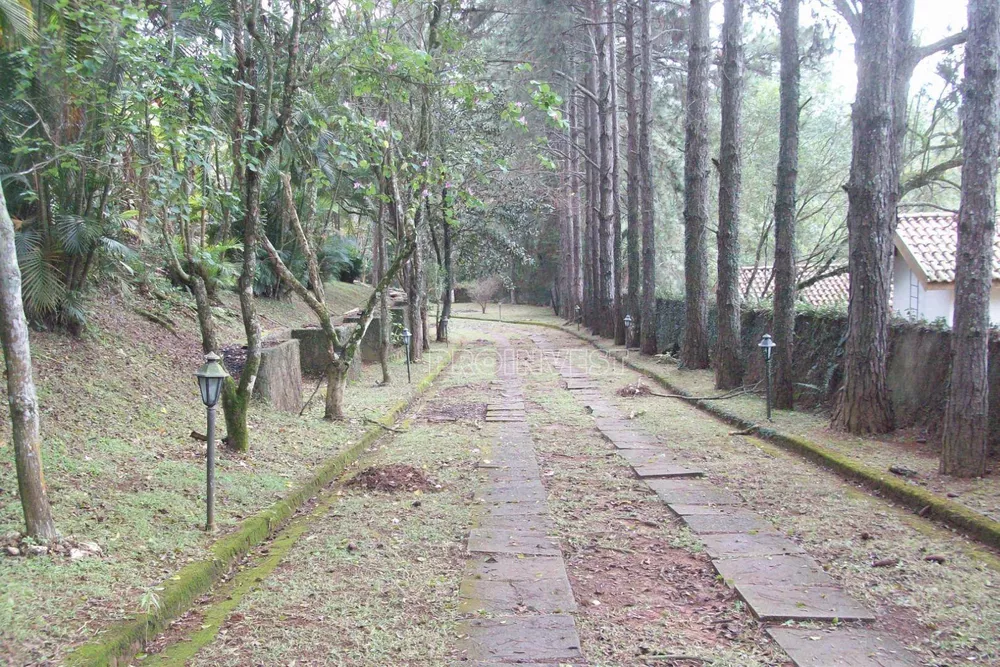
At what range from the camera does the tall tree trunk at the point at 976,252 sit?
6.26 m

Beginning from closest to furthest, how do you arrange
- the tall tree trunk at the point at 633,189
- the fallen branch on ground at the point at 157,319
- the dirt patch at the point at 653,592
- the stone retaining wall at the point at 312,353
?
the dirt patch at the point at 653,592
the fallen branch on ground at the point at 157,319
the stone retaining wall at the point at 312,353
the tall tree trunk at the point at 633,189

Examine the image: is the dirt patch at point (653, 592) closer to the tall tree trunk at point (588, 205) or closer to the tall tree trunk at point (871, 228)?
the tall tree trunk at point (871, 228)

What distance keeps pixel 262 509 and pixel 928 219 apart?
1810cm

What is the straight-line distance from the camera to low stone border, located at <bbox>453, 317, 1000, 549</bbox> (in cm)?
524

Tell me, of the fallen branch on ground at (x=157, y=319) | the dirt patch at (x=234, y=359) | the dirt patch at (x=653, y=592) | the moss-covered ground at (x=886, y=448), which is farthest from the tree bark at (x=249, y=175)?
the moss-covered ground at (x=886, y=448)

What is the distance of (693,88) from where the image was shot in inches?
556

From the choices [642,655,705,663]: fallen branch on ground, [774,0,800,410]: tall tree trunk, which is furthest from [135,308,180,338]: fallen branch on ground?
[642,655,705,663]: fallen branch on ground

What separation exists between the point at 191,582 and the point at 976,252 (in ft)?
20.6

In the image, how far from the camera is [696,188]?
14477mm

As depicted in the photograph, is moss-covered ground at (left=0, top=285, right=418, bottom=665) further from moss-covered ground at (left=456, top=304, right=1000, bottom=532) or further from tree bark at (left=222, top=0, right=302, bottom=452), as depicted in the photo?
moss-covered ground at (left=456, top=304, right=1000, bottom=532)

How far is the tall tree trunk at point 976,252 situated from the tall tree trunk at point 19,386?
21.7 ft

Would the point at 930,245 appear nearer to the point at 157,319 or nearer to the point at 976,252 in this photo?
the point at 976,252

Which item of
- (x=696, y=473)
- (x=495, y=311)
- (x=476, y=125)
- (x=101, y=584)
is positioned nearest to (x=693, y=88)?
(x=476, y=125)

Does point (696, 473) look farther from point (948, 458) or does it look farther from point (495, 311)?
point (495, 311)
